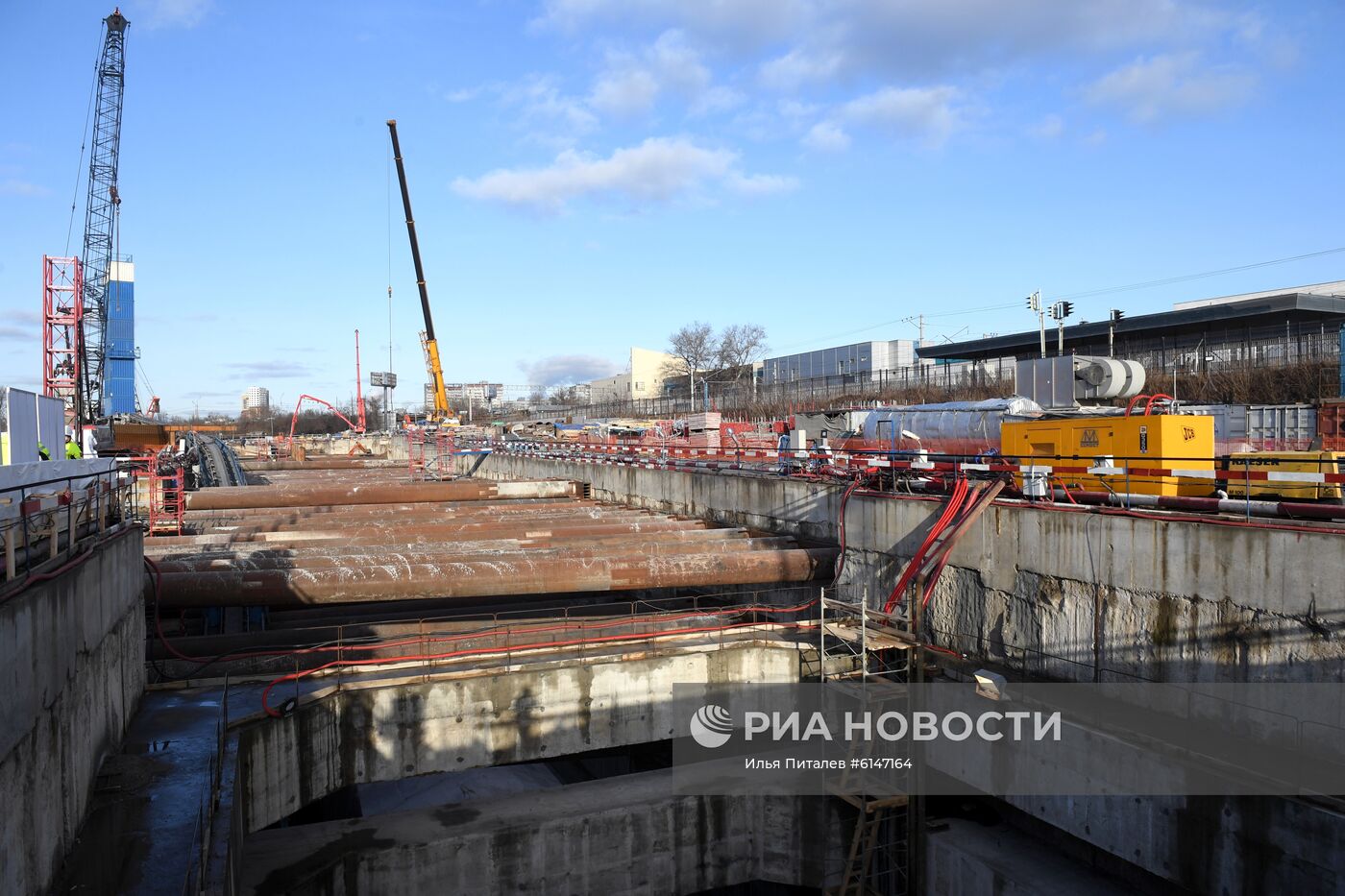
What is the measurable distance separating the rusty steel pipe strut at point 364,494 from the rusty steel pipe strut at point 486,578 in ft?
35.8

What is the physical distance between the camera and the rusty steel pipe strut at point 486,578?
13203 millimetres

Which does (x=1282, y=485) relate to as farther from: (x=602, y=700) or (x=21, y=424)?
(x=21, y=424)

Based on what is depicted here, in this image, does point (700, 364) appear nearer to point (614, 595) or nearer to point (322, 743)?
point (614, 595)

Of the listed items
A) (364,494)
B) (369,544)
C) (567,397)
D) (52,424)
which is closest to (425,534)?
(369,544)

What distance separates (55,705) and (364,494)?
18.8m

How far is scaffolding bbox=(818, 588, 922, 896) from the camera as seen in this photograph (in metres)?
12.4

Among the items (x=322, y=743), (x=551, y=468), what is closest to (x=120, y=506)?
(x=322, y=743)

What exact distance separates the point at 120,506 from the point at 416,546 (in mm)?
6031

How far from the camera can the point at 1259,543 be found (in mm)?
9383

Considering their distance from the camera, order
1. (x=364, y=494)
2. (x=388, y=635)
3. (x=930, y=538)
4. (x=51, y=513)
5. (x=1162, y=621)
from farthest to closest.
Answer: (x=364, y=494) → (x=388, y=635) → (x=930, y=538) → (x=1162, y=621) → (x=51, y=513)

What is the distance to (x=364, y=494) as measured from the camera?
83.9 ft

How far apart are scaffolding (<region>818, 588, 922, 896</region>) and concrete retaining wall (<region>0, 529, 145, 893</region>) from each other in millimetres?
9646

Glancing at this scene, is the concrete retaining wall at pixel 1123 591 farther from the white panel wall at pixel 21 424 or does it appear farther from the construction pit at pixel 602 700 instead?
the white panel wall at pixel 21 424

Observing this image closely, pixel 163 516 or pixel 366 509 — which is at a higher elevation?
pixel 163 516
